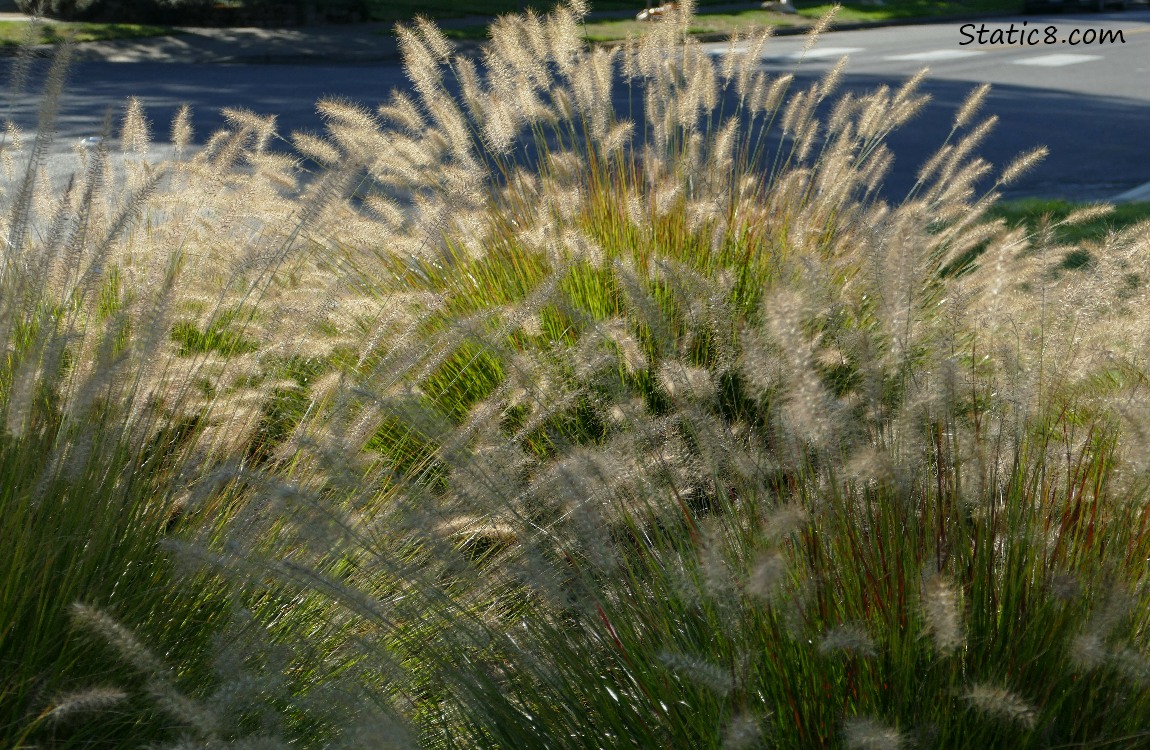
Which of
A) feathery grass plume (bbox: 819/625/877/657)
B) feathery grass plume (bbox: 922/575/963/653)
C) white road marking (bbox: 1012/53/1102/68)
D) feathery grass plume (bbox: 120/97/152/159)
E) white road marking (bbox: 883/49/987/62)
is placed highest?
feathery grass plume (bbox: 120/97/152/159)

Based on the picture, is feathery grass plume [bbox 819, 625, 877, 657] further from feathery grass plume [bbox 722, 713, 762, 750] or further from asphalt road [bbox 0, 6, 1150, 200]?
asphalt road [bbox 0, 6, 1150, 200]

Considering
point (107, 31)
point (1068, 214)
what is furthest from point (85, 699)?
point (107, 31)

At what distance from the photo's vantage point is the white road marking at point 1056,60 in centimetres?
1961

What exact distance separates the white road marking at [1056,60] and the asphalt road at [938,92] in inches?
0.8

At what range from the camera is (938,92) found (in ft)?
52.1

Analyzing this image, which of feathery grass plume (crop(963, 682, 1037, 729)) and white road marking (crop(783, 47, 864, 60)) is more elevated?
feathery grass plume (crop(963, 682, 1037, 729))

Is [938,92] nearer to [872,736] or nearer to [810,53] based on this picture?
[810,53]

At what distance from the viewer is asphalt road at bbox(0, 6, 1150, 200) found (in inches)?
426

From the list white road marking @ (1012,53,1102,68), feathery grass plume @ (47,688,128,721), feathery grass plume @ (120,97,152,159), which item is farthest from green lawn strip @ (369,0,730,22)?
feathery grass plume @ (47,688,128,721)

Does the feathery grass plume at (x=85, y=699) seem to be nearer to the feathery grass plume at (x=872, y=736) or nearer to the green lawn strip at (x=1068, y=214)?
the feathery grass plume at (x=872, y=736)

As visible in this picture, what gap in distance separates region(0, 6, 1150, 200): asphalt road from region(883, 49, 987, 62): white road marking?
3 centimetres

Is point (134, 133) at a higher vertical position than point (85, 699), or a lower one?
higher

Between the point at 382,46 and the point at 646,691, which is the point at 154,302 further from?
the point at 382,46

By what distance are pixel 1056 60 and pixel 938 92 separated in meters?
5.60
